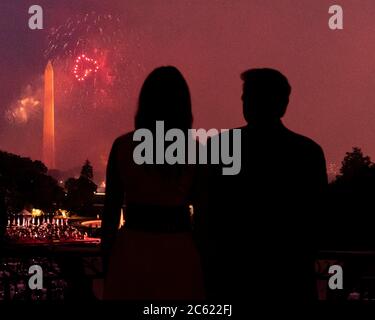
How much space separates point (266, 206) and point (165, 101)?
65 cm

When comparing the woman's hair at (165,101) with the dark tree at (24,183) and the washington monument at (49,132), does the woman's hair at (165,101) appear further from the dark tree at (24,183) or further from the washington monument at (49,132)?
the washington monument at (49,132)

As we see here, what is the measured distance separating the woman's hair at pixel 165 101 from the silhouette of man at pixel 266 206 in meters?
0.27

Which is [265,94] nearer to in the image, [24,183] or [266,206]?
[266,206]

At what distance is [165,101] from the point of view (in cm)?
297

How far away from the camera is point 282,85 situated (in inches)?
119

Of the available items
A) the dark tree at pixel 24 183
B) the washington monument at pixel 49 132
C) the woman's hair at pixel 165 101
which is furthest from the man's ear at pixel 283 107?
the washington monument at pixel 49 132

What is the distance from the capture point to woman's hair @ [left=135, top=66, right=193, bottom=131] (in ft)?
9.75

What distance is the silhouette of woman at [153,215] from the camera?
9.80 feet

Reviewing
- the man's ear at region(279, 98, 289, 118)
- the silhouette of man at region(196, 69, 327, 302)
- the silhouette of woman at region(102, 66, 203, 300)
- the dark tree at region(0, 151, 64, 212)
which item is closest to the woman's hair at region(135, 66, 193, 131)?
the silhouette of woman at region(102, 66, 203, 300)

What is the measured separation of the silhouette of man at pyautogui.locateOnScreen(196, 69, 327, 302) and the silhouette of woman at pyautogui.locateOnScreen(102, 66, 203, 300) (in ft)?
0.52

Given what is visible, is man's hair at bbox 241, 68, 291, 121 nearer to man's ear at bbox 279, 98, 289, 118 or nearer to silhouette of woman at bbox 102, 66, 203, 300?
man's ear at bbox 279, 98, 289, 118
